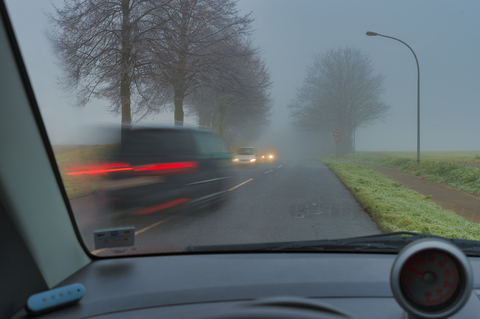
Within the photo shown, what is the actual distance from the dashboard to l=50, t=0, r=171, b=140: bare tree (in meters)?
6.63

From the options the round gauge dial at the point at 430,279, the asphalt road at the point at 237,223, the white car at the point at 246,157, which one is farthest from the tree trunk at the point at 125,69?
the white car at the point at 246,157

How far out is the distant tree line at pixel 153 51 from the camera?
953cm

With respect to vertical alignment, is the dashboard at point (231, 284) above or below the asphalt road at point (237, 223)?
above

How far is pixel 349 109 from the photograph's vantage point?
104 feet

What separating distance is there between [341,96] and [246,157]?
10080 mm

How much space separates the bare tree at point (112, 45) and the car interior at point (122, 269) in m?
6.22

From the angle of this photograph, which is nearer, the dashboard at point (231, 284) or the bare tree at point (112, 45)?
the dashboard at point (231, 284)

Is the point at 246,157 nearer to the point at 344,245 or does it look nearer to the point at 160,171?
the point at 160,171

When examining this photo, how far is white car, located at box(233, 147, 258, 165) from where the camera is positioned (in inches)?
988

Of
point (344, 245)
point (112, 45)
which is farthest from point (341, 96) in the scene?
point (344, 245)

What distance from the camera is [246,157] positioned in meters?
25.3

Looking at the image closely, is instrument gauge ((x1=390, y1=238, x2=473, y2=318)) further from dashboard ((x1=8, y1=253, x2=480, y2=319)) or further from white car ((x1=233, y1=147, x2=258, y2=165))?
white car ((x1=233, y1=147, x2=258, y2=165))

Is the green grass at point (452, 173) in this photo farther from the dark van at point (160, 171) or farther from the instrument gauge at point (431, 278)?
the instrument gauge at point (431, 278)

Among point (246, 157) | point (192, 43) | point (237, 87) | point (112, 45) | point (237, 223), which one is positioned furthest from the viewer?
point (246, 157)
